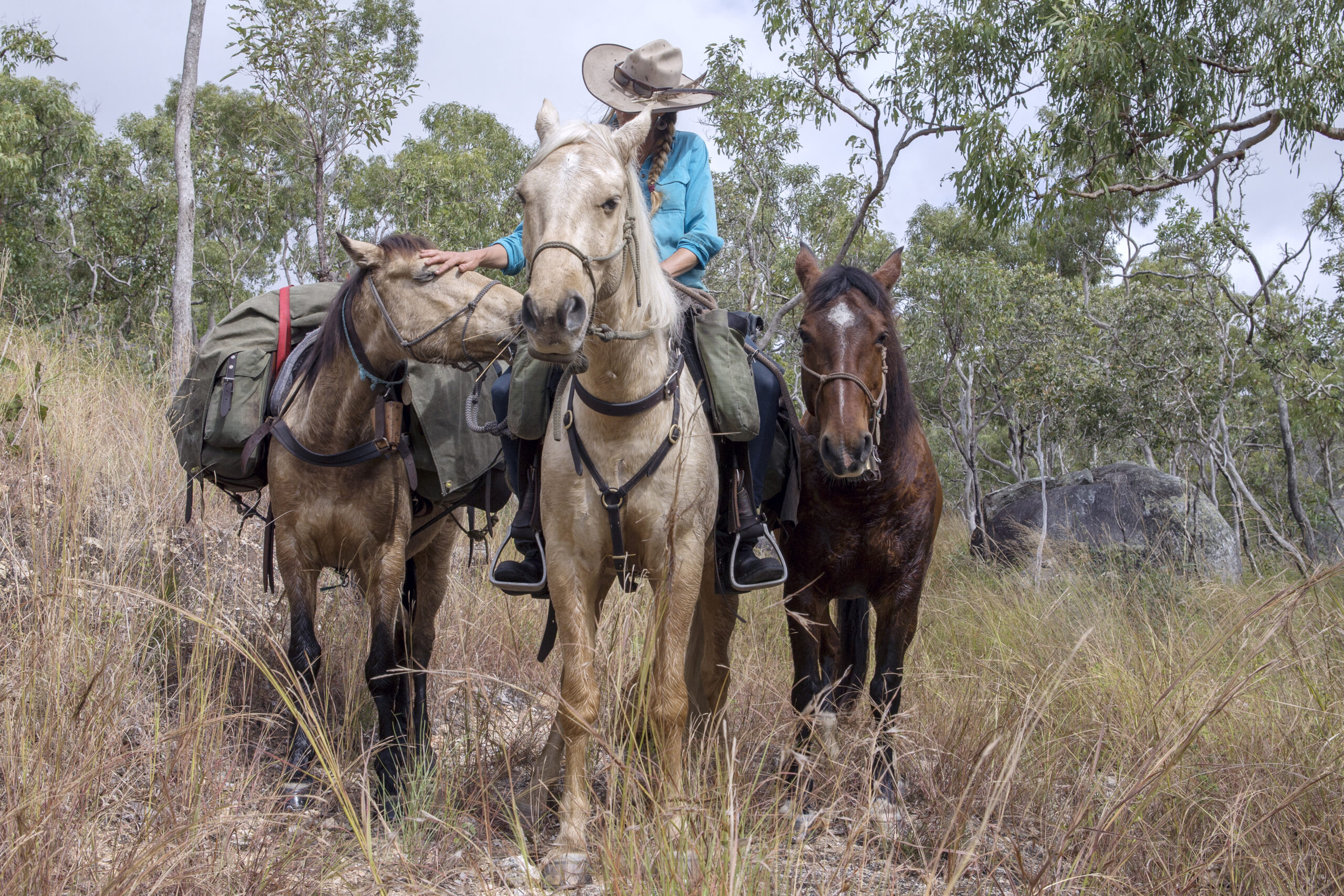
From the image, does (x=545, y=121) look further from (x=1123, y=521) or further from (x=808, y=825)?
(x=1123, y=521)

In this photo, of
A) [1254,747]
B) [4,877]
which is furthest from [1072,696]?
[4,877]

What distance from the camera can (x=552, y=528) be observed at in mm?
3262

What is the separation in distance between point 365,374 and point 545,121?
5.06ft

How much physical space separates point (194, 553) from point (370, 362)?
2471 millimetres

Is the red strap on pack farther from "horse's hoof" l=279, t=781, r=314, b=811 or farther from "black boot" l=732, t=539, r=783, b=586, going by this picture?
"black boot" l=732, t=539, r=783, b=586

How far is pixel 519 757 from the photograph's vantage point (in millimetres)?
4320

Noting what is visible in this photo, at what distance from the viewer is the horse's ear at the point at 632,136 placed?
3051 mm

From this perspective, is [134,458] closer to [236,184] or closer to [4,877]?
[4,877]

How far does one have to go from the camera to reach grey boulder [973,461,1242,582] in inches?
415

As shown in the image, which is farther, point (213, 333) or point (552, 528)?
point (213, 333)

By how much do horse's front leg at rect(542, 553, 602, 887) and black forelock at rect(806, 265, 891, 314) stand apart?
1550mm

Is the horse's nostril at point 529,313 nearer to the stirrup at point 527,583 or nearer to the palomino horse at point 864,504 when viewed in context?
the stirrup at point 527,583

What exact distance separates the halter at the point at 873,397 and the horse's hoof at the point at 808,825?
52.0 inches

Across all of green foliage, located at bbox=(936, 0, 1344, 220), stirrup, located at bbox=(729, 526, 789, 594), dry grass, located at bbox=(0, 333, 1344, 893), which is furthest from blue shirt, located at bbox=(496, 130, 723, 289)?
green foliage, located at bbox=(936, 0, 1344, 220)
